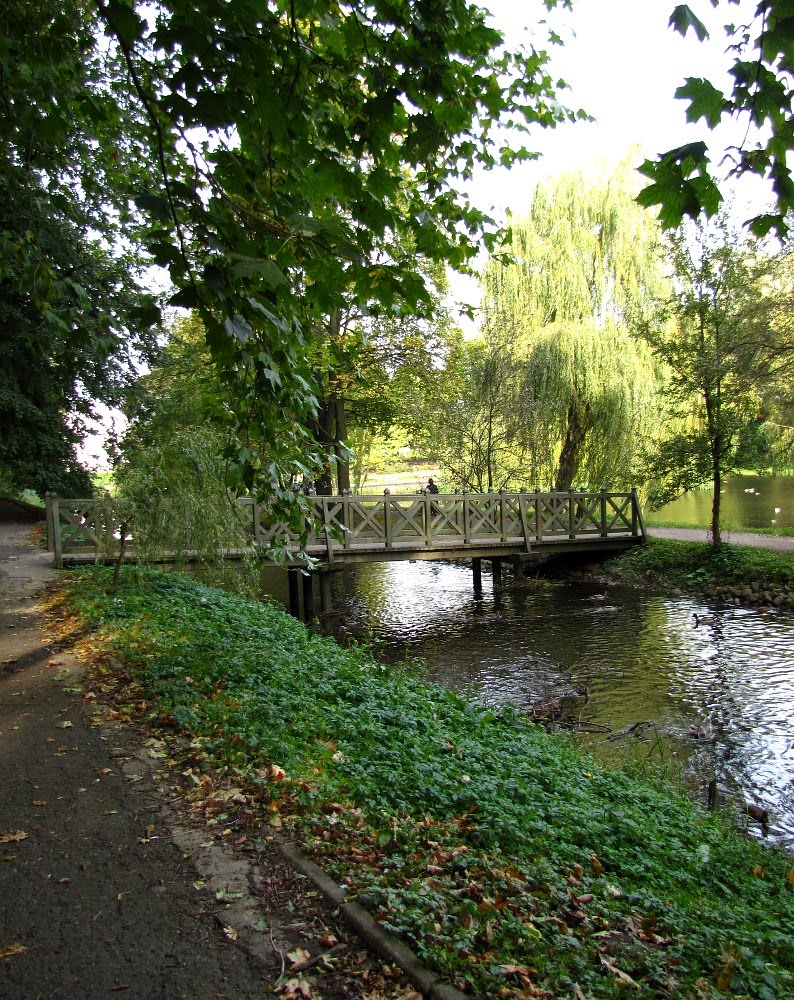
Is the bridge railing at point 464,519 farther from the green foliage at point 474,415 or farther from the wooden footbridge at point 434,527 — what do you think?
the green foliage at point 474,415

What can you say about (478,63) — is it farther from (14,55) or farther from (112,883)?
(112,883)

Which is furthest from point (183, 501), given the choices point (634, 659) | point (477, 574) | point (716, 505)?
point (716, 505)

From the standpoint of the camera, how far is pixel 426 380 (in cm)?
2014

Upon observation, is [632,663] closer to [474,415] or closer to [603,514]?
[603,514]

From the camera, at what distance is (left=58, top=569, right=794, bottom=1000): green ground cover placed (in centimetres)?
276

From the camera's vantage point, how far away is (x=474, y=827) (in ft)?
12.4

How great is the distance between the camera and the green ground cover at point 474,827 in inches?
109

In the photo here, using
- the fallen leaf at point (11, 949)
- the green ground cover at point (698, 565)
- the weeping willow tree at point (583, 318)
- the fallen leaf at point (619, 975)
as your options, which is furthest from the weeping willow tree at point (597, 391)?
the fallen leaf at point (11, 949)

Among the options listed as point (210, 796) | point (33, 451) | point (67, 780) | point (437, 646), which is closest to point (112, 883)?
point (210, 796)

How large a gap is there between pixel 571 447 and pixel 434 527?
595 centimetres

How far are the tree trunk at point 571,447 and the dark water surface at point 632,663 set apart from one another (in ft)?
11.1

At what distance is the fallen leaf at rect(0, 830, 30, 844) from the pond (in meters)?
19.6

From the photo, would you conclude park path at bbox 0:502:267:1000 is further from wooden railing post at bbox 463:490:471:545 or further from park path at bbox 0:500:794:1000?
wooden railing post at bbox 463:490:471:545

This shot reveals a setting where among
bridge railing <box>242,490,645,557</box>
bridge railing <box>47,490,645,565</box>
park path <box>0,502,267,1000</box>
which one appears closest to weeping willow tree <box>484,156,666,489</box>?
bridge railing <box>242,490,645,557</box>
